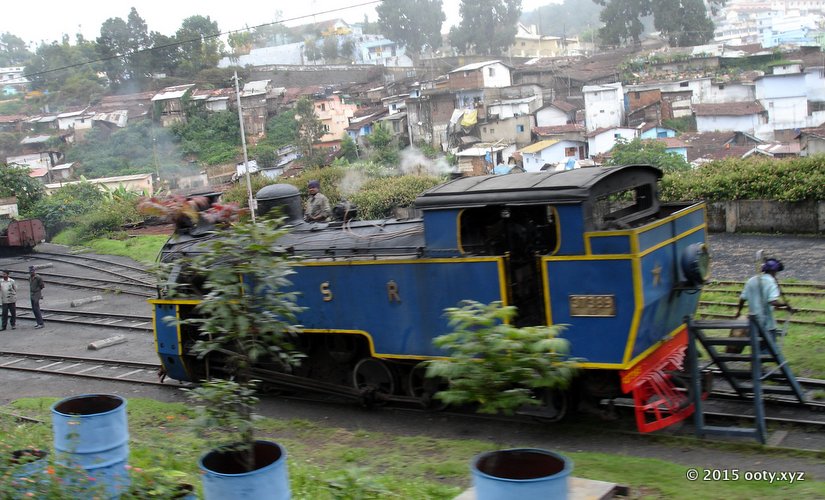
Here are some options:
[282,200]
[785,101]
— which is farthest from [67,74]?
[282,200]

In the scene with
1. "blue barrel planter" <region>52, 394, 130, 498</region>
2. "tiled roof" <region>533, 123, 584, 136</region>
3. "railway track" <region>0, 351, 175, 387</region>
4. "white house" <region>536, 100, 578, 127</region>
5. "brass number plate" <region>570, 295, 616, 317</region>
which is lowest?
"railway track" <region>0, 351, 175, 387</region>

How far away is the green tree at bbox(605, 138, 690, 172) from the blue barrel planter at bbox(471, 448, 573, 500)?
2164 cm

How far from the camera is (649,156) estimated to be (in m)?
28.0

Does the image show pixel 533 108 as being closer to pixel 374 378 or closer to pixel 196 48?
pixel 196 48

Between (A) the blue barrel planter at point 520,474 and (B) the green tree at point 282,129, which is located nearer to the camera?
(A) the blue barrel planter at point 520,474

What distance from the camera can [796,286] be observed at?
527 inches

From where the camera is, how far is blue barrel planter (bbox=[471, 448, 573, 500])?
387 centimetres

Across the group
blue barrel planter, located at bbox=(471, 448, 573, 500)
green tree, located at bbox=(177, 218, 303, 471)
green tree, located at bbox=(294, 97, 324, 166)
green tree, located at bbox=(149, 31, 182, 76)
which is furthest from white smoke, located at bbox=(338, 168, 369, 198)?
green tree, located at bbox=(149, 31, 182, 76)

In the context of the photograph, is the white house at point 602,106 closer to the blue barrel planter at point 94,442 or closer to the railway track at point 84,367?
the railway track at point 84,367

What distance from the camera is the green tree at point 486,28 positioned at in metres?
72.3

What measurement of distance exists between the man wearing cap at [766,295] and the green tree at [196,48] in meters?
60.1

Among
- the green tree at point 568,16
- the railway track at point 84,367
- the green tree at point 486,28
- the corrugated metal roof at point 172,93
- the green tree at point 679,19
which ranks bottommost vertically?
the railway track at point 84,367

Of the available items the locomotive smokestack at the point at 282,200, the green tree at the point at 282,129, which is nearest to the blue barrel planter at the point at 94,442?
the locomotive smokestack at the point at 282,200

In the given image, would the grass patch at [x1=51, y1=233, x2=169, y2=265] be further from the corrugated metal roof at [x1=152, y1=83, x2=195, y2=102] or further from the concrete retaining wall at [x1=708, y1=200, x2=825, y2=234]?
the corrugated metal roof at [x1=152, y1=83, x2=195, y2=102]
